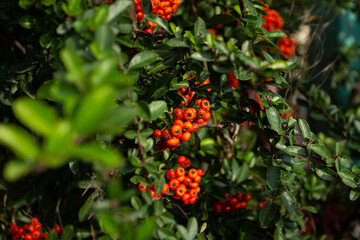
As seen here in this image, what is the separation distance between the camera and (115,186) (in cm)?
58

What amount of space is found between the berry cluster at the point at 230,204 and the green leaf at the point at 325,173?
1.86ft

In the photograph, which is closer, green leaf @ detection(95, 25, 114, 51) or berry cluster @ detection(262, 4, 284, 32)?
green leaf @ detection(95, 25, 114, 51)

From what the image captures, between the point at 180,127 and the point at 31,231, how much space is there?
36.5 inches

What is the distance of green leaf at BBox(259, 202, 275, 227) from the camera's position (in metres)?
1.42

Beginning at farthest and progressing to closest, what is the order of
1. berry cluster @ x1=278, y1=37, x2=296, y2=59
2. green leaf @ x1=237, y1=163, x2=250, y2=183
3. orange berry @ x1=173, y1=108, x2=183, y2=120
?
berry cluster @ x1=278, y1=37, x2=296, y2=59
green leaf @ x1=237, y1=163, x2=250, y2=183
orange berry @ x1=173, y1=108, x2=183, y2=120

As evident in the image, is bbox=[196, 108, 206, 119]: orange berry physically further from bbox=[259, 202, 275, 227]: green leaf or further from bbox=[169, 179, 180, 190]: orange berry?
bbox=[259, 202, 275, 227]: green leaf

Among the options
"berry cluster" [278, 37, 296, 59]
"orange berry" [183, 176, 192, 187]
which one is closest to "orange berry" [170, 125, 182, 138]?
"orange berry" [183, 176, 192, 187]

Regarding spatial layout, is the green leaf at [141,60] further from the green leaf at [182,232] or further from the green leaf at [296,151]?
the green leaf at [296,151]

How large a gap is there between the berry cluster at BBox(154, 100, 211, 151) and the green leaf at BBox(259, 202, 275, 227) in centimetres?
57

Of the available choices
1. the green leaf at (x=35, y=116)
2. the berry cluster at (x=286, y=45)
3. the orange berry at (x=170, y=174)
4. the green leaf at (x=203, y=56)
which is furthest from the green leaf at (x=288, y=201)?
the berry cluster at (x=286, y=45)

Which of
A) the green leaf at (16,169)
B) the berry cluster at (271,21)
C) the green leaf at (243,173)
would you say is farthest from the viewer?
the berry cluster at (271,21)

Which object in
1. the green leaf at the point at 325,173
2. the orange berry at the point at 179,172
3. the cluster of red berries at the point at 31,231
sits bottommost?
the cluster of red berries at the point at 31,231

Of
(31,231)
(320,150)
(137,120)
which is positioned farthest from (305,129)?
(31,231)

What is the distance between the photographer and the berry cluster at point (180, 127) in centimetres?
110
